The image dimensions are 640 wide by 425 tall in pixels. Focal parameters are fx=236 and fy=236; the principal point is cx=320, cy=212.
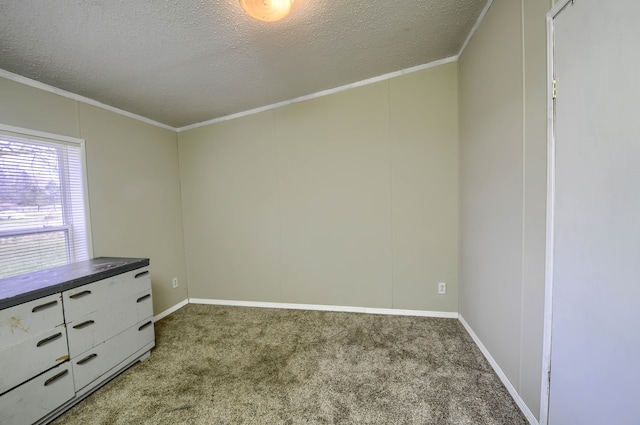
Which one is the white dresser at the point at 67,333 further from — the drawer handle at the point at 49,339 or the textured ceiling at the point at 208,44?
the textured ceiling at the point at 208,44

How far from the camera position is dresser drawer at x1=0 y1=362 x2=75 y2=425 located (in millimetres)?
1278

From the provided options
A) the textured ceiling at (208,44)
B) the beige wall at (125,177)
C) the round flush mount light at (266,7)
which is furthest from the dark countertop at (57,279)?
the round flush mount light at (266,7)

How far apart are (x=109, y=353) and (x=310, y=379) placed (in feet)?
5.00

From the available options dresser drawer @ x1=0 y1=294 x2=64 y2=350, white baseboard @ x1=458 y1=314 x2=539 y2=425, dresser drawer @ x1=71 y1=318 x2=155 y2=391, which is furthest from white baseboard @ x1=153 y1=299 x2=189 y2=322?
white baseboard @ x1=458 y1=314 x2=539 y2=425

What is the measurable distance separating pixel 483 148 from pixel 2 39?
130 inches

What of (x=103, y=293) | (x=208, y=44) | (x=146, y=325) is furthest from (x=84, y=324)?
(x=208, y=44)

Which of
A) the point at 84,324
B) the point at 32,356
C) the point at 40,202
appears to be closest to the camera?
the point at 32,356

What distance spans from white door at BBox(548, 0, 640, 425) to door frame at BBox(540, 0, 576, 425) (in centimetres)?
2

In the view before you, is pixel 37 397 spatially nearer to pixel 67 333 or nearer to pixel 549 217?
pixel 67 333

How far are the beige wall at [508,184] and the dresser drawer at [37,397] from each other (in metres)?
2.84

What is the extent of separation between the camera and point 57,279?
159 centimetres

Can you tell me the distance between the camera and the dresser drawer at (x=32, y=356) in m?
1.29

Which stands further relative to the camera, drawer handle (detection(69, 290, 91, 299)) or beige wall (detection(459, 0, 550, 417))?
drawer handle (detection(69, 290, 91, 299))

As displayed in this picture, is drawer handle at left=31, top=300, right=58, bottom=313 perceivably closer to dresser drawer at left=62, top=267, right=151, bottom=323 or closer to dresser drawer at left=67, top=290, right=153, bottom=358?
dresser drawer at left=62, top=267, right=151, bottom=323
